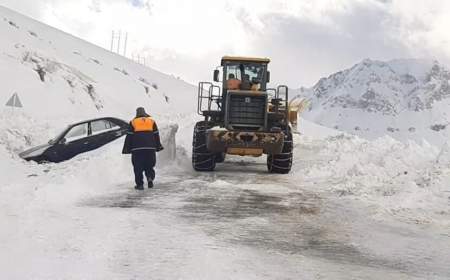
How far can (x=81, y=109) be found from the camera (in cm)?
3678

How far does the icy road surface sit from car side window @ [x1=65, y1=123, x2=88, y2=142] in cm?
459

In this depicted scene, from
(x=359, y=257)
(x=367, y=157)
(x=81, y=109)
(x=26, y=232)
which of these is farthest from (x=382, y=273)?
(x=81, y=109)

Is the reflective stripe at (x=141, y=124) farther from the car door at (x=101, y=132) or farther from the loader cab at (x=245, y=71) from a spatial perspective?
the loader cab at (x=245, y=71)

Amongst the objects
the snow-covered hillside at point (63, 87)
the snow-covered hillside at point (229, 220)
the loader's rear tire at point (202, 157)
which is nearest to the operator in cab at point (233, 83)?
the loader's rear tire at point (202, 157)

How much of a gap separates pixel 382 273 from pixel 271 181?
7.35 meters

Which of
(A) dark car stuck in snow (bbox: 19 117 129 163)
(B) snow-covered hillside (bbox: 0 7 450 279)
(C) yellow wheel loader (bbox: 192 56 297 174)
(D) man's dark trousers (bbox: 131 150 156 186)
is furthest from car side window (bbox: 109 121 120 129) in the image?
(D) man's dark trousers (bbox: 131 150 156 186)

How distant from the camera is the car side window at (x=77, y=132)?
49.5 ft

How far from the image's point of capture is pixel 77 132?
50.0ft

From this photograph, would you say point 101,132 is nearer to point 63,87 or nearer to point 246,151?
point 246,151

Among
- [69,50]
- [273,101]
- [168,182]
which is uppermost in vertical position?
[69,50]

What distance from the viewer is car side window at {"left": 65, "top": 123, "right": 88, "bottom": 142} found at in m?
15.1

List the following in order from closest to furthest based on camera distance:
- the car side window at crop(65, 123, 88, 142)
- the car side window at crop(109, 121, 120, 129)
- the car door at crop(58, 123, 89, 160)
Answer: the car door at crop(58, 123, 89, 160), the car side window at crop(65, 123, 88, 142), the car side window at crop(109, 121, 120, 129)

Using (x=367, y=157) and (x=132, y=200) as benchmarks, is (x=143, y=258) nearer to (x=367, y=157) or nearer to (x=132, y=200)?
(x=132, y=200)

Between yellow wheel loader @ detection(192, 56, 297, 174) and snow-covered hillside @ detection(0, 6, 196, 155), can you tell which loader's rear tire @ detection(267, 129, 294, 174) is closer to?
yellow wheel loader @ detection(192, 56, 297, 174)
